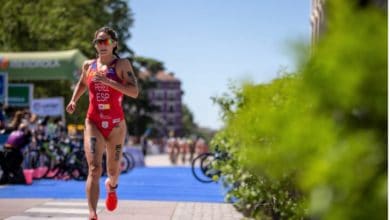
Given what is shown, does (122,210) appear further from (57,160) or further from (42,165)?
(42,165)

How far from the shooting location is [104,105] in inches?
278

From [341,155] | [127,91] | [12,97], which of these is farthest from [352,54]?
[12,97]

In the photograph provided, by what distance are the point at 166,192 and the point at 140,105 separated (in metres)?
67.5

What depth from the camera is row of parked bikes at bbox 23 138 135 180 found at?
693 inches

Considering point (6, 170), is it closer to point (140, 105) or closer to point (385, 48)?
point (385, 48)

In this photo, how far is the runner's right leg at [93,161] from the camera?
681 centimetres

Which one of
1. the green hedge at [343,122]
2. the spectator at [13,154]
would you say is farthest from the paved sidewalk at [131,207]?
the green hedge at [343,122]

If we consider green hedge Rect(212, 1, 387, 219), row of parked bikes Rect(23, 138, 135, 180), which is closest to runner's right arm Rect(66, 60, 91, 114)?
green hedge Rect(212, 1, 387, 219)

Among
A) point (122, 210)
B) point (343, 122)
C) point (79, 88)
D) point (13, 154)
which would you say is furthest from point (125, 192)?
point (343, 122)

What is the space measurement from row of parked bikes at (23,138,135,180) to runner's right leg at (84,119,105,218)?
1068 centimetres

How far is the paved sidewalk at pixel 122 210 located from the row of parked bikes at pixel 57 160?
6595 millimetres

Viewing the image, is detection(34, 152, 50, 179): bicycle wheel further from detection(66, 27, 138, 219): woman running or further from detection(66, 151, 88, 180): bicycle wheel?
detection(66, 27, 138, 219): woman running

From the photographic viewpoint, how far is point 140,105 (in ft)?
266

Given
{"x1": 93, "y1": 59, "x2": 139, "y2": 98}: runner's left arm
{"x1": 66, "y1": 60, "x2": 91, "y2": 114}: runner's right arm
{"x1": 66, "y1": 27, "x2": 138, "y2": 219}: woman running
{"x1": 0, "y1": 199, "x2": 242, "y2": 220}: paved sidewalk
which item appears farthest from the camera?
{"x1": 0, "y1": 199, "x2": 242, "y2": 220}: paved sidewalk
